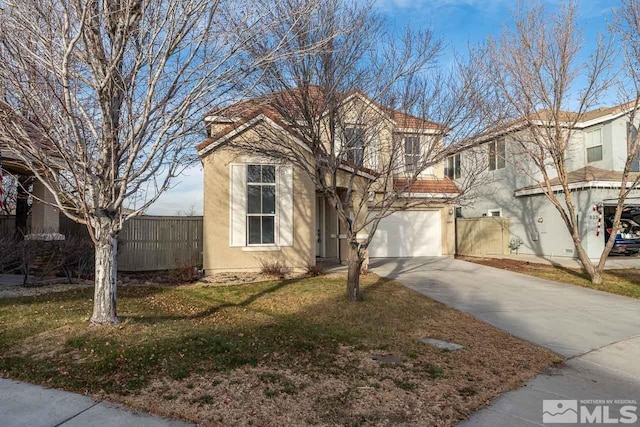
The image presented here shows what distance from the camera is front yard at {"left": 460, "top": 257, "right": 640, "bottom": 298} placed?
35.9ft

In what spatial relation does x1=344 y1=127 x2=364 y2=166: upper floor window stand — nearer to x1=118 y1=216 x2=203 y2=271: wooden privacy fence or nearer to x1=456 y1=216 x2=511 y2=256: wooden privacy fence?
x1=118 y1=216 x2=203 y2=271: wooden privacy fence

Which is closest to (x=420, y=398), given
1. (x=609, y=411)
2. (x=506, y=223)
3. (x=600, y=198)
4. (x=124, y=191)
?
(x=609, y=411)

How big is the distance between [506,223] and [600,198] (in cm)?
427

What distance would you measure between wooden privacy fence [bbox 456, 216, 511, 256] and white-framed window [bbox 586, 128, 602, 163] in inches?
179

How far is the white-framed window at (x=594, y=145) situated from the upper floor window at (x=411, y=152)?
15.0 m

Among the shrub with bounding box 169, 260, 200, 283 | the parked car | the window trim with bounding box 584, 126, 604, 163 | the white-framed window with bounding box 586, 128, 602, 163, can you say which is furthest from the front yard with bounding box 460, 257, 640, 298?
the shrub with bounding box 169, 260, 200, 283

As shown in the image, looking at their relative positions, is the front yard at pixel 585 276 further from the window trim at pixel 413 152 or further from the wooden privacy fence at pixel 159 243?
the wooden privacy fence at pixel 159 243

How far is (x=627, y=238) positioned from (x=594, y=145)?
14.2 feet

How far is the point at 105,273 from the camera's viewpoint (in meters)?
5.95

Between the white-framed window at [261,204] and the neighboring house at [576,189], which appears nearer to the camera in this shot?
the white-framed window at [261,204]

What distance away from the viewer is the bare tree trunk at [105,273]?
5910 millimetres

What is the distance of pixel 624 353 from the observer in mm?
5812

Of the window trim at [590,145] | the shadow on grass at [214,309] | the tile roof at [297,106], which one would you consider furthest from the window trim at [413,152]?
the window trim at [590,145]

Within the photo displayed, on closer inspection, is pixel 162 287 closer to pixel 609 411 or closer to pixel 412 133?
pixel 412 133
